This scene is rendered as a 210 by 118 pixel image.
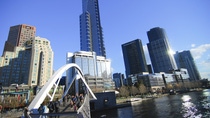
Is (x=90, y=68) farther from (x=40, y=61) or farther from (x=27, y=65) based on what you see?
(x=27, y=65)

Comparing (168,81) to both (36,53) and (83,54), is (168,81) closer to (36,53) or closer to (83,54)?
(83,54)

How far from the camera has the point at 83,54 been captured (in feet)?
436

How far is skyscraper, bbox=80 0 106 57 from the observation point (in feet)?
513

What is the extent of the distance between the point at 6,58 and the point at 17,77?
17178mm

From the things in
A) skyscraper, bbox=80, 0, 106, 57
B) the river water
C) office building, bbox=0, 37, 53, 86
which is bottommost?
the river water

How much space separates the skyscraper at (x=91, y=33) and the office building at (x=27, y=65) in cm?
6094

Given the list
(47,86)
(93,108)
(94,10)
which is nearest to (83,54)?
(94,10)

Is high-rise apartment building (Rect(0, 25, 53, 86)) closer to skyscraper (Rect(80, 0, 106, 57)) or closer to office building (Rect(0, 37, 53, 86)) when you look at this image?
office building (Rect(0, 37, 53, 86))

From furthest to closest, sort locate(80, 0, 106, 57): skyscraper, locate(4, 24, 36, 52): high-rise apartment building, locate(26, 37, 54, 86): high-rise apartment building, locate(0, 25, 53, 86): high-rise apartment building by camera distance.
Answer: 1. locate(80, 0, 106, 57): skyscraper
2. locate(4, 24, 36, 52): high-rise apartment building
3. locate(26, 37, 54, 86): high-rise apartment building
4. locate(0, 25, 53, 86): high-rise apartment building

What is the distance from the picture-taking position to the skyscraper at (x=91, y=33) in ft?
513

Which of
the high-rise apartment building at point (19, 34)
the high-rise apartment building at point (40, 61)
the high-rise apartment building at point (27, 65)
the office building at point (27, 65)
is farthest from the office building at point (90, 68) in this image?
the high-rise apartment building at point (19, 34)

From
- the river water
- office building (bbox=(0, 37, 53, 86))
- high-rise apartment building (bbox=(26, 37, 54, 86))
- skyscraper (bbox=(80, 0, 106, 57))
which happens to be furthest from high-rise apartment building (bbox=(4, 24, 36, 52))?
the river water

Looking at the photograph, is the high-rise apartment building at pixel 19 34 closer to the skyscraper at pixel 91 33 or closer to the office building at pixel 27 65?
the office building at pixel 27 65

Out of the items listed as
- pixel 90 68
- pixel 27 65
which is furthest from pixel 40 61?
pixel 90 68
